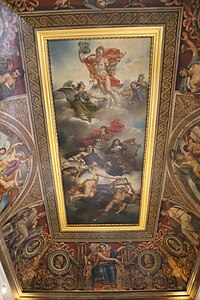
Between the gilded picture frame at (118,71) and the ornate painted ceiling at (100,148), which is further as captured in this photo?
the ornate painted ceiling at (100,148)

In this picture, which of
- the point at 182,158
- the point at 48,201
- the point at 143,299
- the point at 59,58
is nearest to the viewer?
the point at 59,58

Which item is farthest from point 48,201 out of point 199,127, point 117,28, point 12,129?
point 117,28

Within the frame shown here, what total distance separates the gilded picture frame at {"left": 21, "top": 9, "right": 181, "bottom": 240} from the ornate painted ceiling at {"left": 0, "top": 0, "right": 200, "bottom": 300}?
0.08 ft

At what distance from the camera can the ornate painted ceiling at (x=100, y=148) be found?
8938mm

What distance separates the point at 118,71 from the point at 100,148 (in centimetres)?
239

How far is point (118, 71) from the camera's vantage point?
9.68 meters

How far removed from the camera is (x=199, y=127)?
34.0 ft

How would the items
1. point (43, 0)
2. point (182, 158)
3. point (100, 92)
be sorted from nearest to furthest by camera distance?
point (43, 0) → point (100, 92) → point (182, 158)

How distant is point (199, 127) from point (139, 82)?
1961 mm

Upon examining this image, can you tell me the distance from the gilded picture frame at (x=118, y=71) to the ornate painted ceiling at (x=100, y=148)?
25 mm

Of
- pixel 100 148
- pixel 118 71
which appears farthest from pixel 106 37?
pixel 100 148

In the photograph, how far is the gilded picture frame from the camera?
884cm

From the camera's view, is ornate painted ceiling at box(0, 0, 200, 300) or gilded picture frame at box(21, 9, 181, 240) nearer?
gilded picture frame at box(21, 9, 181, 240)

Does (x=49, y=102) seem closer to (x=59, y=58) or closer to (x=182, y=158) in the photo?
(x=59, y=58)
